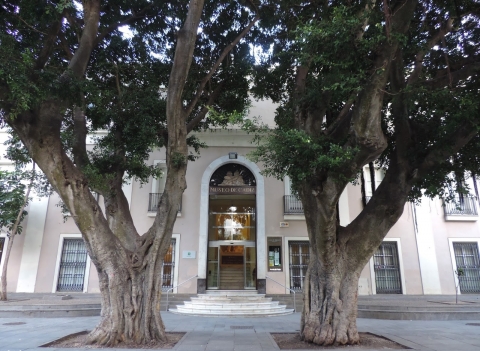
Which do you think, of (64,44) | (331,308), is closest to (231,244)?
→ (331,308)

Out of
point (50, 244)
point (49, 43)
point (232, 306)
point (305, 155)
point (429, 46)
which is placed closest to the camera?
point (305, 155)

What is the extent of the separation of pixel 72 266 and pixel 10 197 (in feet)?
12.6

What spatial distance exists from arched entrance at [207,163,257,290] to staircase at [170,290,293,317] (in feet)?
7.59

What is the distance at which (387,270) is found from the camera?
47.3ft

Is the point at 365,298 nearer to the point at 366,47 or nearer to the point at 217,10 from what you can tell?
the point at 366,47

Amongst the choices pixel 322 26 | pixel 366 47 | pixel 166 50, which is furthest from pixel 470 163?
pixel 166 50

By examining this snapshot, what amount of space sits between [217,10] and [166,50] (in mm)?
1836

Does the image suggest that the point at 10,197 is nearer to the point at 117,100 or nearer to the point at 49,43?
the point at 117,100

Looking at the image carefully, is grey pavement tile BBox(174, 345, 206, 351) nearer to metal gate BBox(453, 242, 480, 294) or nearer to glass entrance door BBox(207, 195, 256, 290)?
glass entrance door BBox(207, 195, 256, 290)

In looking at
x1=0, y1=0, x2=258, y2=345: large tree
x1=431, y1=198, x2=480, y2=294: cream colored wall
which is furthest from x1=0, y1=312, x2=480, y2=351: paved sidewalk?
x1=431, y1=198, x2=480, y2=294: cream colored wall

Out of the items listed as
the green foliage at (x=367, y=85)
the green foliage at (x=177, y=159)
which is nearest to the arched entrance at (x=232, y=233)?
the green foliage at (x=367, y=85)

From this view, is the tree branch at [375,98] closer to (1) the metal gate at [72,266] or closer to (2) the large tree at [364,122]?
(2) the large tree at [364,122]

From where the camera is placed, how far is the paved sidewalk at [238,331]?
20.2 feet

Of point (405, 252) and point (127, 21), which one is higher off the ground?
point (127, 21)
